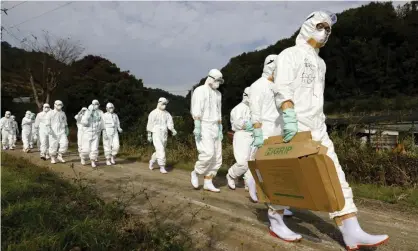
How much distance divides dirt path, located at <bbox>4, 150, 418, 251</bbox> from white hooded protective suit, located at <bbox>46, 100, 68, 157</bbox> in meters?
6.87

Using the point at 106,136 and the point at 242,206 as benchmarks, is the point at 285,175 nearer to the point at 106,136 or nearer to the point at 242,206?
the point at 242,206

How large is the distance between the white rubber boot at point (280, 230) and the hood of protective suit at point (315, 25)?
2.12m

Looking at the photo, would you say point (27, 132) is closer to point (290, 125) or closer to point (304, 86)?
point (304, 86)

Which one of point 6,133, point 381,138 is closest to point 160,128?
point 381,138

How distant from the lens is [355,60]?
2922 cm

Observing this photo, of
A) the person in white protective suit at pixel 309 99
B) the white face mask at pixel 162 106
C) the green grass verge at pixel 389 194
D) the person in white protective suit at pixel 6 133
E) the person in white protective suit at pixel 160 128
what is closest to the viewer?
the person in white protective suit at pixel 309 99

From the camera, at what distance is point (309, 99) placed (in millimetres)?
4738

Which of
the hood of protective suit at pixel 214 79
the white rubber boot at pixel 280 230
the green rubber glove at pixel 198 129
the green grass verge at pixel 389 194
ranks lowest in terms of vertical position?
the green grass verge at pixel 389 194

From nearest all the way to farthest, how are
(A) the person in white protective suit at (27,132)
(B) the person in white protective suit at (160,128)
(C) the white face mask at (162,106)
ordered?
Answer: (B) the person in white protective suit at (160,128) < (C) the white face mask at (162,106) < (A) the person in white protective suit at (27,132)

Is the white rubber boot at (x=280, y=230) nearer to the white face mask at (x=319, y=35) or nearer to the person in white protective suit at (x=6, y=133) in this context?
the white face mask at (x=319, y=35)

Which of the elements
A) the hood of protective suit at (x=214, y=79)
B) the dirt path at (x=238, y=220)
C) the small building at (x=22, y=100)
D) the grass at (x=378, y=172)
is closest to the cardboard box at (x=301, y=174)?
the dirt path at (x=238, y=220)

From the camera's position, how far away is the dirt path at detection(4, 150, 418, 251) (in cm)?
493

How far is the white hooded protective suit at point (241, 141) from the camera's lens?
872 cm

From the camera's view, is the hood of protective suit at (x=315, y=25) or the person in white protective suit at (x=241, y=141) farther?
the person in white protective suit at (x=241, y=141)
